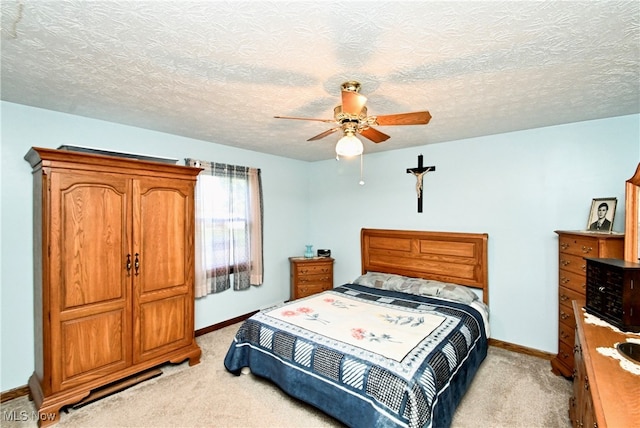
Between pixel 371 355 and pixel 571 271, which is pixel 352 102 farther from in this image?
pixel 571 271

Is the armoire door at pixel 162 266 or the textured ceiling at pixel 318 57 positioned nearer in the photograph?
the textured ceiling at pixel 318 57

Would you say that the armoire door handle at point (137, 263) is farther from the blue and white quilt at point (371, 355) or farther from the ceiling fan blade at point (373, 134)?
the ceiling fan blade at point (373, 134)

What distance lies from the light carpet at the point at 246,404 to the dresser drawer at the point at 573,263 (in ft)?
3.43

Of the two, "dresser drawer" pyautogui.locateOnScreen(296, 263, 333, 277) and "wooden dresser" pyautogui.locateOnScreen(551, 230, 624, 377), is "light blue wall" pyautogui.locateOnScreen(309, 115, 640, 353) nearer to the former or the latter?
"wooden dresser" pyautogui.locateOnScreen(551, 230, 624, 377)

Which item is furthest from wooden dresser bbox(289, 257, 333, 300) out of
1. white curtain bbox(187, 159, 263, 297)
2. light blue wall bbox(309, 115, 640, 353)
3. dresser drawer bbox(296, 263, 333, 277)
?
light blue wall bbox(309, 115, 640, 353)

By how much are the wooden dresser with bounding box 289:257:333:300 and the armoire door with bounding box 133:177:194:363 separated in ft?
5.80

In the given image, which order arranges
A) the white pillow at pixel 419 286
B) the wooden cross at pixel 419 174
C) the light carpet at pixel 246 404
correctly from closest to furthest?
the light carpet at pixel 246 404 < the white pillow at pixel 419 286 < the wooden cross at pixel 419 174

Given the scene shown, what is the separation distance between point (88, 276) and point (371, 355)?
7.65ft

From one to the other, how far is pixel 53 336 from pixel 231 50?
246 centimetres

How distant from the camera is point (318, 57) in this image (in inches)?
62.8

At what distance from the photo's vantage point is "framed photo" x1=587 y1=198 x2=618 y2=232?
95.6 inches

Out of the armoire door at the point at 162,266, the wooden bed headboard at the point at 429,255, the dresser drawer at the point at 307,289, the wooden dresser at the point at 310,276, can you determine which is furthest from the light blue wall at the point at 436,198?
the armoire door at the point at 162,266

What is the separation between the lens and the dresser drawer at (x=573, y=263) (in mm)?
2381

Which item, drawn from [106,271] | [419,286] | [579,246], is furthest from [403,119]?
[106,271]
